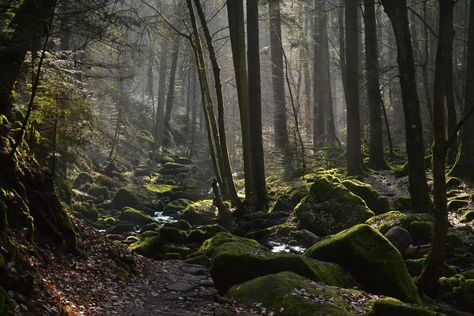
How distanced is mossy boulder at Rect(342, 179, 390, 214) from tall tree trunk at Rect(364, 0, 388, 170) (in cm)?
371

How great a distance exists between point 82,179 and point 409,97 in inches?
720

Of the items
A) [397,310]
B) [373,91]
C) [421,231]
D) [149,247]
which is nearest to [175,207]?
[149,247]

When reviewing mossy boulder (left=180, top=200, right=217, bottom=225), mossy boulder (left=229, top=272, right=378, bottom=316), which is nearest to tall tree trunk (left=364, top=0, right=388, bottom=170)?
mossy boulder (left=180, top=200, right=217, bottom=225)

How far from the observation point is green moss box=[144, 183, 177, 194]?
84.1 ft

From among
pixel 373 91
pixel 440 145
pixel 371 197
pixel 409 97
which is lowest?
pixel 371 197

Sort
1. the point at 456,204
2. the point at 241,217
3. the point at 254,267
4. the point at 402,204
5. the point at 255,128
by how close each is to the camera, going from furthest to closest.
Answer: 1. the point at 255,128
2. the point at 241,217
3. the point at 402,204
4. the point at 456,204
5. the point at 254,267

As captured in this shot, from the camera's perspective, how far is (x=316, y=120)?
2706 centimetres

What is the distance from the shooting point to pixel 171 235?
530 inches

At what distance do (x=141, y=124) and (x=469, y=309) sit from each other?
3916cm

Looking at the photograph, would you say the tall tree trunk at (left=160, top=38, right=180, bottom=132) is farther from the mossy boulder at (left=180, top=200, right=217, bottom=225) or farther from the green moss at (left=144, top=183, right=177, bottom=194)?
the mossy boulder at (left=180, top=200, right=217, bottom=225)

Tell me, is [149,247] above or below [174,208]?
below

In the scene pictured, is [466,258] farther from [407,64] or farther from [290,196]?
[290,196]

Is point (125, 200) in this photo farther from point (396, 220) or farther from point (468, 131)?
point (468, 131)

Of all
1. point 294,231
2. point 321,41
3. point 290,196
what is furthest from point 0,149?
point 321,41
